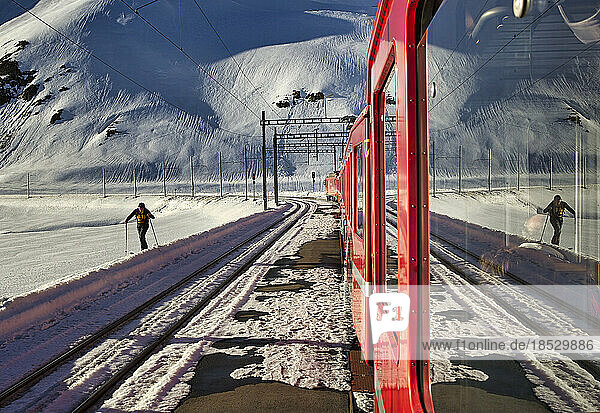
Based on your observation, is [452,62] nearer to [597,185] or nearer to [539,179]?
[539,179]

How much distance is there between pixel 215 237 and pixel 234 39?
17922 centimetres

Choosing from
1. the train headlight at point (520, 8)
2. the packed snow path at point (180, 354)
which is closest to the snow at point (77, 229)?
the packed snow path at point (180, 354)

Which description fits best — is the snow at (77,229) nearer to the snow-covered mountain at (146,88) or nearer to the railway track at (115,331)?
the railway track at (115,331)

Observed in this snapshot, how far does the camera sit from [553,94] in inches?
53.1

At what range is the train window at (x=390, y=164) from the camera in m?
3.14

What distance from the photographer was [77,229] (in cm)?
4606

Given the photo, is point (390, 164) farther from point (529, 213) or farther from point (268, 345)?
point (268, 345)

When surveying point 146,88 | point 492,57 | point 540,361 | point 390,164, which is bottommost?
point 540,361

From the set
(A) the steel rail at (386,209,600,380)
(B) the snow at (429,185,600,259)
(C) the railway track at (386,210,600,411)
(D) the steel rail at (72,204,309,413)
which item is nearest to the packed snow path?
(D) the steel rail at (72,204,309,413)

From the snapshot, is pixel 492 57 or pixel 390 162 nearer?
pixel 492 57

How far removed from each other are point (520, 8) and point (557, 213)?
50cm

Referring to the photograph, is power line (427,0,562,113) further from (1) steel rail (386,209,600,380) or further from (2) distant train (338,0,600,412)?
(1) steel rail (386,209,600,380)

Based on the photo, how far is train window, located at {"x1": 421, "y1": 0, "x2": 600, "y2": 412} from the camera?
4.09 feet

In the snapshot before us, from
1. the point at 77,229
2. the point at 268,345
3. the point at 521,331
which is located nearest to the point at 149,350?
the point at 268,345
